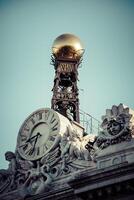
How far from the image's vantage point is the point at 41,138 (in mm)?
39219

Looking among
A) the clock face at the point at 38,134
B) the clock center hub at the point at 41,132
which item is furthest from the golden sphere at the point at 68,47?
the clock center hub at the point at 41,132

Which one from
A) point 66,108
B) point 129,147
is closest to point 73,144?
point 129,147

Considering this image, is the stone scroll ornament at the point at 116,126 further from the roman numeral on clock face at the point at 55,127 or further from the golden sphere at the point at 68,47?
the golden sphere at the point at 68,47

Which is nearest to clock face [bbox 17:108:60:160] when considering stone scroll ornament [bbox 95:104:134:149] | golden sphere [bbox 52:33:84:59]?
stone scroll ornament [bbox 95:104:134:149]

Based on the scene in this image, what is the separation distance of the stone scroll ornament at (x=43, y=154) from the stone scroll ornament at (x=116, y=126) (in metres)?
1.62

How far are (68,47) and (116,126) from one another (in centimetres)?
1200

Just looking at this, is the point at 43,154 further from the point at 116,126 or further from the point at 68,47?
the point at 68,47

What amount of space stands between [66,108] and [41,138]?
5973mm

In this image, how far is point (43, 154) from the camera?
3828 cm

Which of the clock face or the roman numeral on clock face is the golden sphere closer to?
the clock face

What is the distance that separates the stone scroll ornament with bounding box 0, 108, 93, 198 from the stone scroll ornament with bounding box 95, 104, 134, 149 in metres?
1.62

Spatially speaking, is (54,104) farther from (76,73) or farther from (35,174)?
(35,174)

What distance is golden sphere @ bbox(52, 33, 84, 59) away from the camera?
45.9 m

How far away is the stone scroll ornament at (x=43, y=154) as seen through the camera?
121 feet
